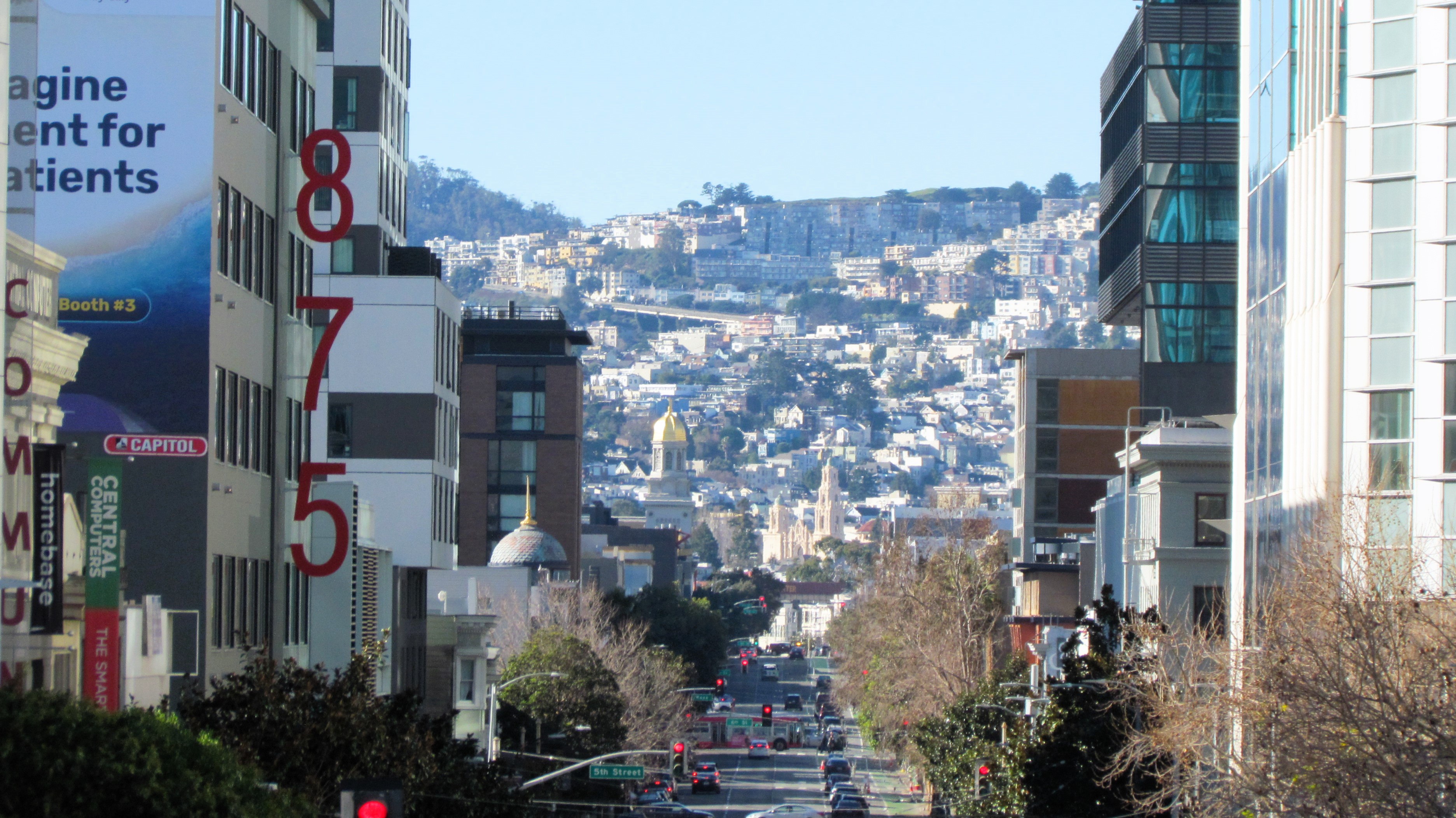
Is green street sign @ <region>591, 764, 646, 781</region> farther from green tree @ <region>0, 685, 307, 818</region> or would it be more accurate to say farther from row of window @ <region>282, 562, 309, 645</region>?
green tree @ <region>0, 685, 307, 818</region>

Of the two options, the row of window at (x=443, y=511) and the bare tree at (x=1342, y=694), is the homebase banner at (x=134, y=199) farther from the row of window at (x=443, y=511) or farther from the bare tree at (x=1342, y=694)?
the row of window at (x=443, y=511)

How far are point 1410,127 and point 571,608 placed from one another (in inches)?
2688

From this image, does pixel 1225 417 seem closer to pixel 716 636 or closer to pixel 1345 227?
pixel 1345 227

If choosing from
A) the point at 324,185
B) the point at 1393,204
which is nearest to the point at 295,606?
the point at 324,185

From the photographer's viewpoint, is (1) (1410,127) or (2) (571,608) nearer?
(1) (1410,127)

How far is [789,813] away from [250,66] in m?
37.1

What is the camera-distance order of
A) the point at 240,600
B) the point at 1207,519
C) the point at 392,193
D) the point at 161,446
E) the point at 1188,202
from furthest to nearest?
the point at 1188,202 < the point at 392,193 < the point at 1207,519 < the point at 240,600 < the point at 161,446

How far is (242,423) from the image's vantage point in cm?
4044

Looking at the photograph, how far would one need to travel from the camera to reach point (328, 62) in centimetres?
6850

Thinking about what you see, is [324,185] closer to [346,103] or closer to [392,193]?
[346,103]

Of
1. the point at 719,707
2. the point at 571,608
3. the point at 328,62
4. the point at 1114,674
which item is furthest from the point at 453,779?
the point at 719,707

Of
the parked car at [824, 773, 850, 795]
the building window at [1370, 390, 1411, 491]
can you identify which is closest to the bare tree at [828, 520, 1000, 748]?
the parked car at [824, 773, 850, 795]

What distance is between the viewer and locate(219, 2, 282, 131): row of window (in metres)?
38.6

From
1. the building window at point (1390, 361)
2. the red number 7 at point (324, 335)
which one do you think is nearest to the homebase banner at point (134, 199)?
the red number 7 at point (324, 335)
